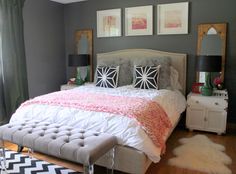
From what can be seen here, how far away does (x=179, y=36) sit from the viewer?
12.5ft

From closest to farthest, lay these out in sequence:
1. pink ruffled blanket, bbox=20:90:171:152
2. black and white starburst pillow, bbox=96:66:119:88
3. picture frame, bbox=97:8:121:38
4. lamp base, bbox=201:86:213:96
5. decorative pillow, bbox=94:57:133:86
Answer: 1. pink ruffled blanket, bbox=20:90:171:152
2. lamp base, bbox=201:86:213:96
3. black and white starburst pillow, bbox=96:66:119:88
4. decorative pillow, bbox=94:57:133:86
5. picture frame, bbox=97:8:121:38

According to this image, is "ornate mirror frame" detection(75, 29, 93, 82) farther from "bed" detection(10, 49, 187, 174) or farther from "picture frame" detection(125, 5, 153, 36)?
"bed" detection(10, 49, 187, 174)

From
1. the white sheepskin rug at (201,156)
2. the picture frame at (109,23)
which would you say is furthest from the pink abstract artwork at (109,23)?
the white sheepskin rug at (201,156)

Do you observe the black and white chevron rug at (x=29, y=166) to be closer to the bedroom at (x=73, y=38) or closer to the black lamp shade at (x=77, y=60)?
the bedroom at (x=73, y=38)

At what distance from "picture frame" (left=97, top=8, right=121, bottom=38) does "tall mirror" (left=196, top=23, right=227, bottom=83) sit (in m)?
1.52

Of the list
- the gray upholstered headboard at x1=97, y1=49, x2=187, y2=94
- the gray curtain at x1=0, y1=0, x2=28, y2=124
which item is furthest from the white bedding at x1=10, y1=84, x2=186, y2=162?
the gray curtain at x1=0, y1=0, x2=28, y2=124

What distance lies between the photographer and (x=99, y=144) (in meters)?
1.82

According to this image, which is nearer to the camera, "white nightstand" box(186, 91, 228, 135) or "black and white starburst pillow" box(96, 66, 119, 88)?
"white nightstand" box(186, 91, 228, 135)

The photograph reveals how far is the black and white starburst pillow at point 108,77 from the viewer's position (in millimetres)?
3668

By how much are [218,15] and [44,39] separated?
3228 mm

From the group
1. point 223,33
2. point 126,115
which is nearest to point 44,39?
point 126,115

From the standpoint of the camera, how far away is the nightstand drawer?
322 cm

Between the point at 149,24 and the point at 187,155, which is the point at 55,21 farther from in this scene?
the point at 187,155

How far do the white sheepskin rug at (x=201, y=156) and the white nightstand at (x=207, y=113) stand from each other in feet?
0.96
